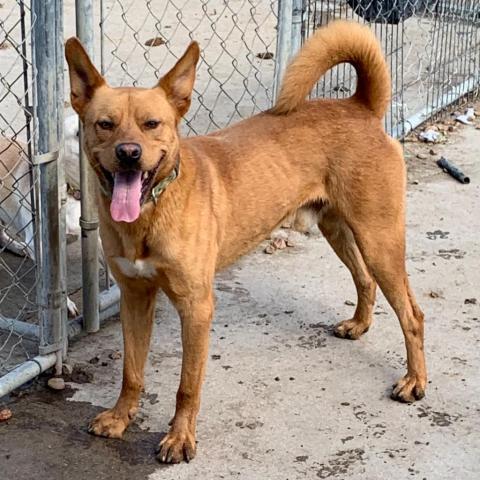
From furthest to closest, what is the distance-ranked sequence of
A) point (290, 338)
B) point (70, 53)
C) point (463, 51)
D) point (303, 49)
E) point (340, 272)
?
1. point (463, 51)
2. point (340, 272)
3. point (290, 338)
4. point (303, 49)
5. point (70, 53)

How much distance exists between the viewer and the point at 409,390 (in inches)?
150

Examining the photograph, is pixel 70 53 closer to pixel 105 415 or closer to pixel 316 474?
pixel 105 415

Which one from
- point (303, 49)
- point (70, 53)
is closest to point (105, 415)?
Answer: point (70, 53)

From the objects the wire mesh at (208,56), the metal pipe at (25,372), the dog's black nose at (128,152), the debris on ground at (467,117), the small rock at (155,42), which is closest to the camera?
the dog's black nose at (128,152)

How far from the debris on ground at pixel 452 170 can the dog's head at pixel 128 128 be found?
327 centimetres

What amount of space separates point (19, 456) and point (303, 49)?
6.11 ft

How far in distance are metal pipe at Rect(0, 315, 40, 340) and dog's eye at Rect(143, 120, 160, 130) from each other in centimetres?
129

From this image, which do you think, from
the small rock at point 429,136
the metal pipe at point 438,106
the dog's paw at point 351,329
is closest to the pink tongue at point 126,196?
the dog's paw at point 351,329

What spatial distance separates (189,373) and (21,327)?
101cm

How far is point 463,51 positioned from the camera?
25.6 feet

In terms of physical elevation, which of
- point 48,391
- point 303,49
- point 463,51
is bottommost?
point 48,391

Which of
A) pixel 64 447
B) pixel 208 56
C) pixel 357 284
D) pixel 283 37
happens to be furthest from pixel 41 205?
pixel 208 56

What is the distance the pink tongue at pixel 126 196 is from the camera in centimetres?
308

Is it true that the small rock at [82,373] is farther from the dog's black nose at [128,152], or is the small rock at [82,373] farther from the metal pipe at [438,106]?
the metal pipe at [438,106]
